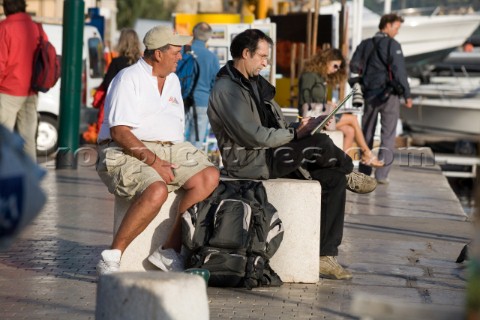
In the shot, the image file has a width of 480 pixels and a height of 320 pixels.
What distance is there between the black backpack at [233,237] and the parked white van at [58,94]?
40.2ft

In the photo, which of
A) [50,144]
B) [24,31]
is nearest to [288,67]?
[50,144]

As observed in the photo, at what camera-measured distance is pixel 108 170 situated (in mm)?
8250

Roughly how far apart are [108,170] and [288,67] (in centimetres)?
1507

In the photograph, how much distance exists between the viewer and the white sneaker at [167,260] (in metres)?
8.14

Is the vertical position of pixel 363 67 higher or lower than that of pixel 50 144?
higher

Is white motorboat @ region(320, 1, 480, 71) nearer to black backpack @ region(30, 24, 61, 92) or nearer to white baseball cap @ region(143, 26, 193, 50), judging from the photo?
black backpack @ region(30, 24, 61, 92)

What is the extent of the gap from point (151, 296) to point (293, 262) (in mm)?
3286

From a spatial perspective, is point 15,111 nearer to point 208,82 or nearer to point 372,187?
point 208,82

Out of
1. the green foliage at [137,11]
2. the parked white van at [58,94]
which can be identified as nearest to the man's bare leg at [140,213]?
the parked white van at [58,94]

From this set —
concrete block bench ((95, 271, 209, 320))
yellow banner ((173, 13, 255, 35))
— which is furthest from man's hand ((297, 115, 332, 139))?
yellow banner ((173, 13, 255, 35))

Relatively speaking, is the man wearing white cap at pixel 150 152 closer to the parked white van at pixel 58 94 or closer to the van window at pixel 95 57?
the parked white van at pixel 58 94

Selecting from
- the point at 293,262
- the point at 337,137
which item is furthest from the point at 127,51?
the point at 293,262

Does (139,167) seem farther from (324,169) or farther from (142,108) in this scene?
(324,169)

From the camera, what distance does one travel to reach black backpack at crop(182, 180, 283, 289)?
8.01 m
